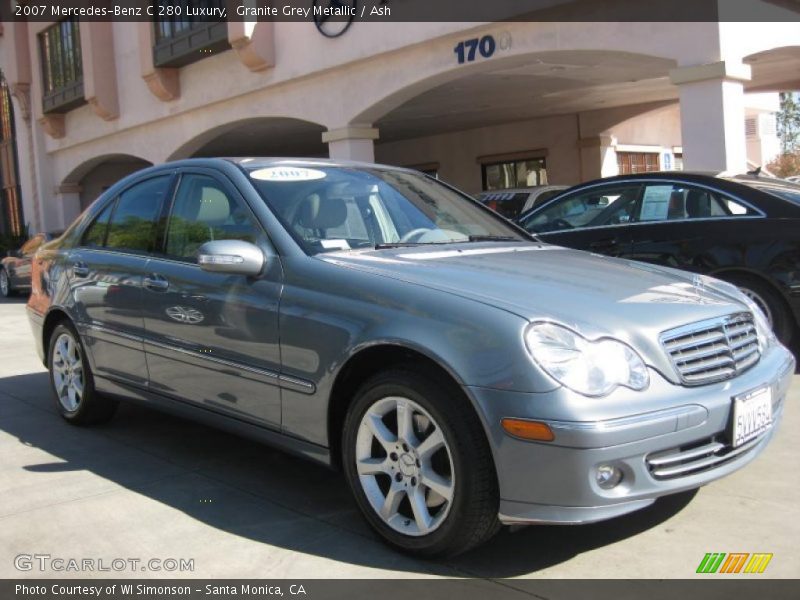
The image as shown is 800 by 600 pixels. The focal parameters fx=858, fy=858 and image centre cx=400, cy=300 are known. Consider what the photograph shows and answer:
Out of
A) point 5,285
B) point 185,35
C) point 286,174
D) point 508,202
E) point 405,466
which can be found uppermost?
point 185,35

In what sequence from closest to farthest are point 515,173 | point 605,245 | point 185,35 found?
point 605,245
point 185,35
point 515,173

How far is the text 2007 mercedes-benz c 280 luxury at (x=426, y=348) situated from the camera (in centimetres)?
300

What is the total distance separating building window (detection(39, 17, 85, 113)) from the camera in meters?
22.4

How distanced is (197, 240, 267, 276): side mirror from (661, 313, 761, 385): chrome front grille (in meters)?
1.82

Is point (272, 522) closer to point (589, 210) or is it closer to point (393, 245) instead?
point (393, 245)

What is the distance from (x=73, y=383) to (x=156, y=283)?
56.1 inches

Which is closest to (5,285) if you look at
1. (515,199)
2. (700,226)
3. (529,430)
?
(515,199)

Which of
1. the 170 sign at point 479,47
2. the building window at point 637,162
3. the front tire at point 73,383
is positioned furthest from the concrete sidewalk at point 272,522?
the building window at point 637,162

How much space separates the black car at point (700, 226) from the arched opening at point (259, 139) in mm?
10335

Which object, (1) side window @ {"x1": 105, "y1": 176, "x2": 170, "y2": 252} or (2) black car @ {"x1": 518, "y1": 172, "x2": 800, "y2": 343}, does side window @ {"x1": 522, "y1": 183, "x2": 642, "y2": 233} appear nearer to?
(2) black car @ {"x1": 518, "y1": 172, "x2": 800, "y2": 343}

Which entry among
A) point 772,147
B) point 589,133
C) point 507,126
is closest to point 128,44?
point 507,126

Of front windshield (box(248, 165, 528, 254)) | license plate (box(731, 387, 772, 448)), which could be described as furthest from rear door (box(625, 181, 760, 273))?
license plate (box(731, 387, 772, 448))

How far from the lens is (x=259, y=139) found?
883 inches
